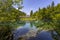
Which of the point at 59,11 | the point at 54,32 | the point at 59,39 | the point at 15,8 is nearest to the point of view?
the point at 15,8

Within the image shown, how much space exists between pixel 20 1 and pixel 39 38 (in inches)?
104

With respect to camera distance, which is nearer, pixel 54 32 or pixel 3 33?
pixel 3 33

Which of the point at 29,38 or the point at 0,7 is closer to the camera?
the point at 0,7

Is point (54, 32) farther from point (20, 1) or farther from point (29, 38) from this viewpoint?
point (20, 1)

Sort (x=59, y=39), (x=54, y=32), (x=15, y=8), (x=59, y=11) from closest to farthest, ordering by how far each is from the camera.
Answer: (x=15, y=8) → (x=59, y=39) → (x=54, y=32) → (x=59, y=11)

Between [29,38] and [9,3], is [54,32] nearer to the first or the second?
[29,38]

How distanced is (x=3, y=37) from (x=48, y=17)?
22.8ft

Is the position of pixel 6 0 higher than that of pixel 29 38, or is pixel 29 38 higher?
pixel 6 0

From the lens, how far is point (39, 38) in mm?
→ 8656

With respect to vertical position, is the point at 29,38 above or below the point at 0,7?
below

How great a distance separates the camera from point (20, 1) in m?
7.54

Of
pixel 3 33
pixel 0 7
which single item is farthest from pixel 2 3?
pixel 3 33

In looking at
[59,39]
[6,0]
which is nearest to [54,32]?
[59,39]

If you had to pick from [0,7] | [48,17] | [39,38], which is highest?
[0,7]
